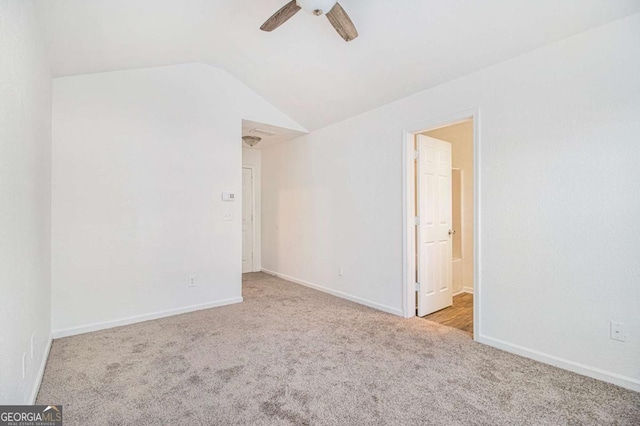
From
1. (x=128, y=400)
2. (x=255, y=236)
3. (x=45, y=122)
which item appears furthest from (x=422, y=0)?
(x=255, y=236)

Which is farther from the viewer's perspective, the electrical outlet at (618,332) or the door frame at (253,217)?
the door frame at (253,217)

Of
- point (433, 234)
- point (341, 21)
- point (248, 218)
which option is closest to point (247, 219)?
point (248, 218)

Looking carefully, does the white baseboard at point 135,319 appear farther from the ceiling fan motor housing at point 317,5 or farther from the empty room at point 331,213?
the ceiling fan motor housing at point 317,5

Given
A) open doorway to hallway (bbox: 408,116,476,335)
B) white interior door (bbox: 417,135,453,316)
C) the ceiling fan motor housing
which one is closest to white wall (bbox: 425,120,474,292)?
open doorway to hallway (bbox: 408,116,476,335)

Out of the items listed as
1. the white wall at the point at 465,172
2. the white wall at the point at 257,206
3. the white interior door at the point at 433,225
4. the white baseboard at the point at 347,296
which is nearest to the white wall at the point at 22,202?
the white baseboard at the point at 347,296

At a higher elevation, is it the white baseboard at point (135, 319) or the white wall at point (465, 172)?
the white wall at point (465, 172)

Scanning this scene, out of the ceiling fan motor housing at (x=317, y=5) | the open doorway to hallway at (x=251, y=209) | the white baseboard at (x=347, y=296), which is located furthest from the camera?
the open doorway to hallway at (x=251, y=209)

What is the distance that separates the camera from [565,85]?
2357 millimetres

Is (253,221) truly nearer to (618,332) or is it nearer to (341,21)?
(341,21)

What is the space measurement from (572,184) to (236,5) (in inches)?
122

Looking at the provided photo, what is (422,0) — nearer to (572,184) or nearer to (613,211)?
(572,184)

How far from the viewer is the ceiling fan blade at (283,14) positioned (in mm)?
2086

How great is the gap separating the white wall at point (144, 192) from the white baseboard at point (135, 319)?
0.01 metres

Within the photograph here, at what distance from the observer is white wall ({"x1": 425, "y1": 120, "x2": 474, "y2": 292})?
15.7ft
